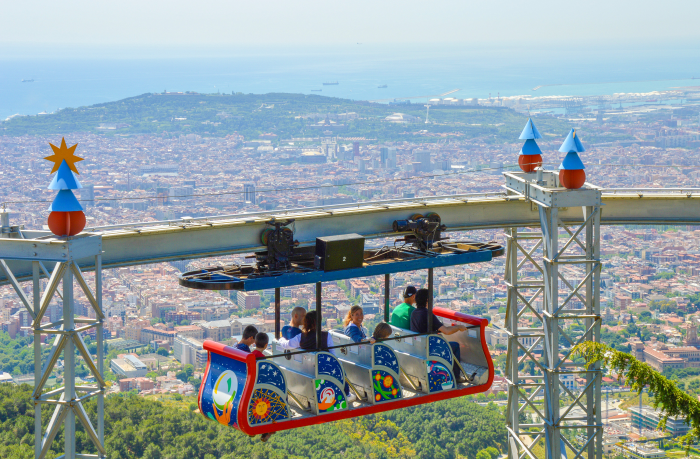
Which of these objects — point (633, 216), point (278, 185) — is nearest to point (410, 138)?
point (278, 185)

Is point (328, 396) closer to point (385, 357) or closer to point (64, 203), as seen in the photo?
point (385, 357)

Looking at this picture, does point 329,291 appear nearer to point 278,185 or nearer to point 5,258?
point 278,185

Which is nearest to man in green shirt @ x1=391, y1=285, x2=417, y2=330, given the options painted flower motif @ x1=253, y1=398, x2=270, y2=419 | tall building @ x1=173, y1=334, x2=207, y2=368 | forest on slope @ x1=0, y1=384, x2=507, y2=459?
painted flower motif @ x1=253, y1=398, x2=270, y2=419

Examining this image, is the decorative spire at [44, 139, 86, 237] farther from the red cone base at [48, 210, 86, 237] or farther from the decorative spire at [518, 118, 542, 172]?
the decorative spire at [518, 118, 542, 172]

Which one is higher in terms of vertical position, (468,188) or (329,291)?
(468,188)

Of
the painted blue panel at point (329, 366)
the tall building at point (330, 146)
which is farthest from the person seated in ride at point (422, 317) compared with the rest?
the tall building at point (330, 146)

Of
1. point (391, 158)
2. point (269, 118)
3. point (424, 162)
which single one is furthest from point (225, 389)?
point (269, 118)
